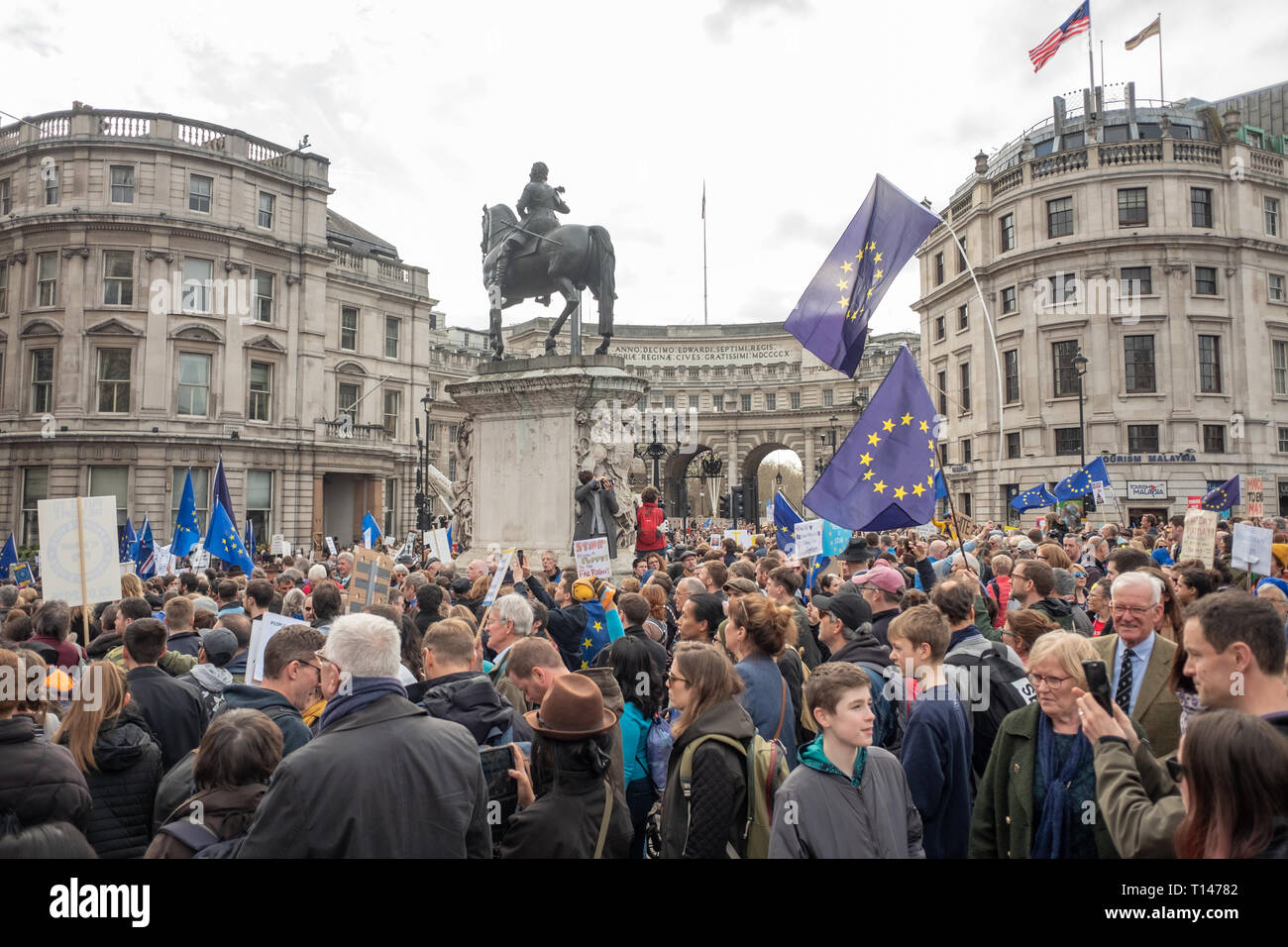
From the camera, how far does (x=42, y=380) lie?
3575 cm

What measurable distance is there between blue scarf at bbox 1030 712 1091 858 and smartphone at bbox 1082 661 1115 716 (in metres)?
0.44

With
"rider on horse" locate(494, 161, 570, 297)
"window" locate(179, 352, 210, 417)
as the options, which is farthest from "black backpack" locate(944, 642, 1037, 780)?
"window" locate(179, 352, 210, 417)

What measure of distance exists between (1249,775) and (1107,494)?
23.7 m

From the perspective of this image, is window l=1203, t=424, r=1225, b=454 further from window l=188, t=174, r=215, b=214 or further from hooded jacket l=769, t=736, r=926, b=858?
window l=188, t=174, r=215, b=214

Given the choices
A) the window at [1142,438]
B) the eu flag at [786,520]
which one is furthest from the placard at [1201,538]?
the window at [1142,438]

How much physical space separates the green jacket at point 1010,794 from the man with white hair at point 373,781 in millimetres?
2335

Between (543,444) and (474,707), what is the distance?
11828 millimetres

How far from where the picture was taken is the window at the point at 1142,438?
1651 inches

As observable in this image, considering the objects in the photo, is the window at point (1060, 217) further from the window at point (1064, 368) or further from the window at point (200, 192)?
the window at point (200, 192)

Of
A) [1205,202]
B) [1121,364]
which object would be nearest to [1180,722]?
[1121,364]

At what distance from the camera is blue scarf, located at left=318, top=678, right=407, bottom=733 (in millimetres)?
3404

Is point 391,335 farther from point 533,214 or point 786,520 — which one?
point 786,520
